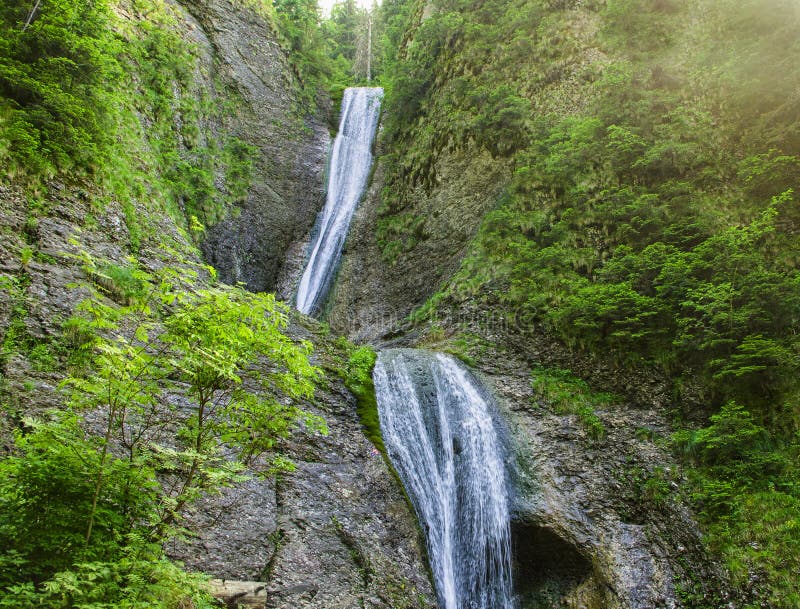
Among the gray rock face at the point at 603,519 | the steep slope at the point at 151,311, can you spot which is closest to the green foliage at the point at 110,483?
the steep slope at the point at 151,311

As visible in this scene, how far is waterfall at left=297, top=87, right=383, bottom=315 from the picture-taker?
702 inches

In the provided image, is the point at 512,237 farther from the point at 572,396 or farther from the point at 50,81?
the point at 50,81

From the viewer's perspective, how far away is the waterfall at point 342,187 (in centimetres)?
1783

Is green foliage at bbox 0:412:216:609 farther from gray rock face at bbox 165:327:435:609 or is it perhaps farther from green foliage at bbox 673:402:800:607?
green foliage at bbox 673:402:800:607

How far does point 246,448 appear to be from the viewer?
4727 mm

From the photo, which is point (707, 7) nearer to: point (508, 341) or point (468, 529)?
point (508, 341)

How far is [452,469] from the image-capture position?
8.80m

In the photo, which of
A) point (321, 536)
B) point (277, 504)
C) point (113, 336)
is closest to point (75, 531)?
point (277, 504)

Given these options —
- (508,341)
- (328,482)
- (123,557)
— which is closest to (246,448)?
(123,557)

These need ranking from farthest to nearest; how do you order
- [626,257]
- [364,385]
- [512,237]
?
[512,237], [626,257], [364,385]

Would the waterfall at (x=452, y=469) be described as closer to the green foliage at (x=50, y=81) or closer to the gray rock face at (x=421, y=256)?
the gray rock face at (x=421, y=256)

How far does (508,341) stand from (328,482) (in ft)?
20.3

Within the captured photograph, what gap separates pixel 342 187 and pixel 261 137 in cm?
416

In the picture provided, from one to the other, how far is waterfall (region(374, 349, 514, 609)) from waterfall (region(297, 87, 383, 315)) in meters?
7.72
